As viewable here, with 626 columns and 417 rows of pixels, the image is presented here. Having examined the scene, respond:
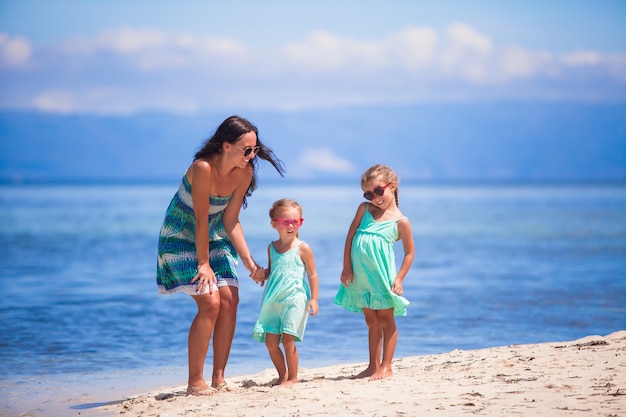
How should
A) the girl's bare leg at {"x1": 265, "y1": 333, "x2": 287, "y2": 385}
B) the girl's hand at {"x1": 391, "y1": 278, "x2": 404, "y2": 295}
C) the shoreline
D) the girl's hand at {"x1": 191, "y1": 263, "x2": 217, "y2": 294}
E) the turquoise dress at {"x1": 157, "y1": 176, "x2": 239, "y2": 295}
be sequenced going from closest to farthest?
the shoreline < the girl's hand at {"x1": 191, "y1": 263, "x2": 217, "y2": 294} < the turquoise dress at {"x1": 157, "y1": 176, "x2": 239, "y2": 295} < the girl's bare leg at {"x1": 265, "y1": 333, "x2": 287, "y2": 385} < the girl's hand at {"x1": 391, "y1": 278, "x2": 404, "y2": 295}

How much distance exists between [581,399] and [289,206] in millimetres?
2096

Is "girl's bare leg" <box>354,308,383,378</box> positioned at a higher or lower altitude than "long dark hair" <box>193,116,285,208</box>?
lower

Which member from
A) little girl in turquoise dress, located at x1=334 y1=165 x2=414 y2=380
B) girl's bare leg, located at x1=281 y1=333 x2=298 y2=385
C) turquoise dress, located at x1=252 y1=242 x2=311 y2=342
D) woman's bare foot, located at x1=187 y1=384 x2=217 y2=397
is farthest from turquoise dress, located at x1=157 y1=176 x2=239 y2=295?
little girl in turquoise dress, located at x1=334 y1=165 x2=414 y2=380

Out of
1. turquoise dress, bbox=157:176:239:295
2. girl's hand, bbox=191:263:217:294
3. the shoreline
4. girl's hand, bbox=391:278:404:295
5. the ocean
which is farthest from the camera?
the ocean

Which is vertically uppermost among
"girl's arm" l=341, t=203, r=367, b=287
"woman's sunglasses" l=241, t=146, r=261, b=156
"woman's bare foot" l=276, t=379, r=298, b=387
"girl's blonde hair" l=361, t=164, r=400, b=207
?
"woman's sunglasses" l=241, t=146, r=261, b=156

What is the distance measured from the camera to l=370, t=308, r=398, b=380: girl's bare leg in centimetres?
554

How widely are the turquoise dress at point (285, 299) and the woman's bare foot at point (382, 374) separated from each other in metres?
0.54

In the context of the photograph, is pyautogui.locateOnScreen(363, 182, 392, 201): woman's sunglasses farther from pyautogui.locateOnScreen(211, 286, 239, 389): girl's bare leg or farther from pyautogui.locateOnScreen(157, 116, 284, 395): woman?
pyautogui.locateOnScreen(211, 286, 239, 389): girl's bare leg

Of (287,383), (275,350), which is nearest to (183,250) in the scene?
(275,350)

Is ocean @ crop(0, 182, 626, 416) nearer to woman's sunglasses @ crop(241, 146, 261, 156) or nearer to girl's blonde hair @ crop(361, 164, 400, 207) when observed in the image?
woman's sunglasses @ crop(241, 146, 261, 156)

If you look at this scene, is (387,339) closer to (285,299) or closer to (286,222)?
(285,299)

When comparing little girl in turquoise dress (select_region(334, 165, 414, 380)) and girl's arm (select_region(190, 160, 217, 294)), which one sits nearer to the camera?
girl's arm (select_region(190, 160, 217, 294))

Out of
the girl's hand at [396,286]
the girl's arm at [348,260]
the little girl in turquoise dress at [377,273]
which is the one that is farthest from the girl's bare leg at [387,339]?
the girl's arm at [348,260]

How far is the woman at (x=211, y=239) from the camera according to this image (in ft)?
17.0
